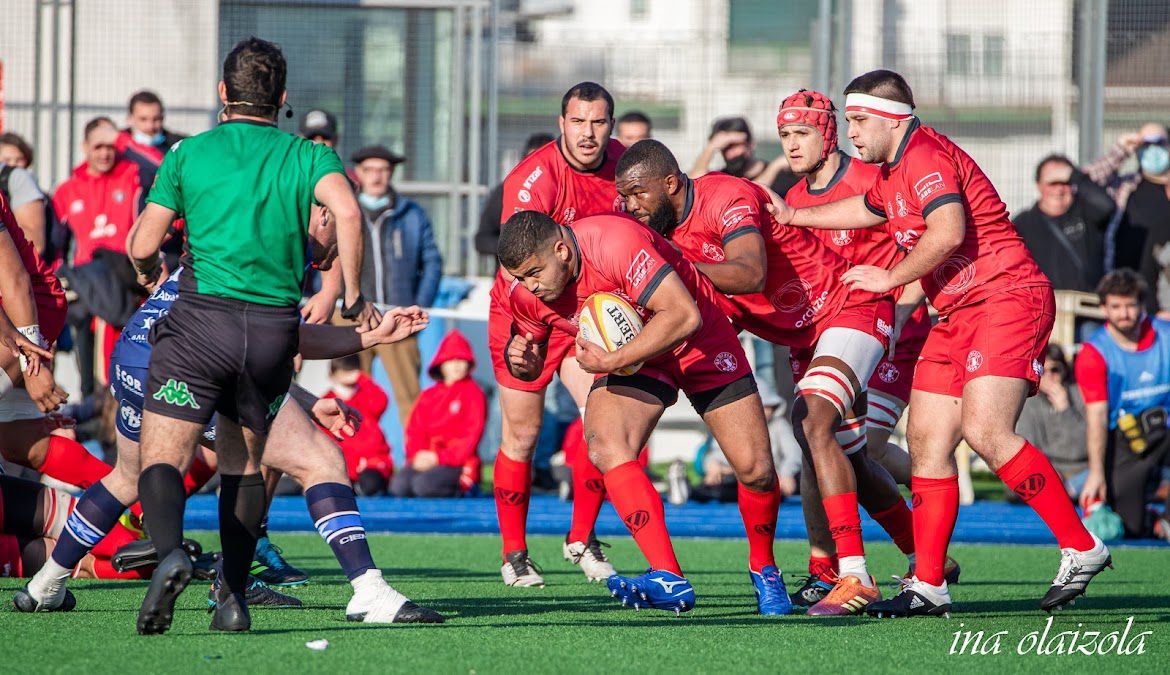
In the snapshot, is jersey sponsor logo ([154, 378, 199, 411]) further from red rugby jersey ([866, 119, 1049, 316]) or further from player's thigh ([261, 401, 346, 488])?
red rugby jersey ([866, 119, 1049, 316])

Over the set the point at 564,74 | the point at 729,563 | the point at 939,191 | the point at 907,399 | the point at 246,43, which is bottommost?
the point at 729,563

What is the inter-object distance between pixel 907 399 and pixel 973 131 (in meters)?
7.28

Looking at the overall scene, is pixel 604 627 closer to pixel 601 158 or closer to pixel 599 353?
pixel 599 353

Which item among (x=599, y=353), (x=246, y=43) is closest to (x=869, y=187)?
(x=599, y=353)

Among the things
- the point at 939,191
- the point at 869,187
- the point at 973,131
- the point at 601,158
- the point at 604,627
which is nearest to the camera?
the point at 604,627

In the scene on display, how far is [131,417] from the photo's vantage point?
5.87m

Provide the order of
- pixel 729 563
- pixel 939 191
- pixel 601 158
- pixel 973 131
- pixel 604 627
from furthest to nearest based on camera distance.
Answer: pixel 973 131 → pixel 729 563 → pixel 601 158 → pixel 939 191 → pixel 604 627

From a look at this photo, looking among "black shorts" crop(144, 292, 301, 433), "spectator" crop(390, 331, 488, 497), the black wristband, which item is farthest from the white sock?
"spectator" crop(390, 331, 488, 497)

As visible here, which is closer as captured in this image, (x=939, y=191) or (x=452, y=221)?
(x=939, y=191)

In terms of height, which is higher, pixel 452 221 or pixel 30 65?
pixel 30 65

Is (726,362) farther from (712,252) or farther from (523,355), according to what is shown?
(523,355)

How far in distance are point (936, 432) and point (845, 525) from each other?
1.77ft

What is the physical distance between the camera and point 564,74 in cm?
1406

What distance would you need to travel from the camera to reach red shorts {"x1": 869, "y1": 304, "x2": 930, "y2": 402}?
7227mm
